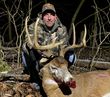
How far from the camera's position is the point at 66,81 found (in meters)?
6.26

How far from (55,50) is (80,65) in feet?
7.78

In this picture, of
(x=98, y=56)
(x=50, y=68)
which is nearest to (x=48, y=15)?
(x=50, y=68)

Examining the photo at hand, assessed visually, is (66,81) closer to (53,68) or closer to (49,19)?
(53,68)

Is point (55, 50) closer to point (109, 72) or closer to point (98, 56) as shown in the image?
point (109, 72)

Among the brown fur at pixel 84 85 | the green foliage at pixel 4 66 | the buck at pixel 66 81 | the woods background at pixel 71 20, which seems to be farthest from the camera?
the woods background at pixel 71 20

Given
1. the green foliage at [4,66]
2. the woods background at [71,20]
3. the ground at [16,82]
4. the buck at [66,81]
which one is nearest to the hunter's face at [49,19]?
the buck at [66,81]

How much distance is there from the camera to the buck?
6484mm

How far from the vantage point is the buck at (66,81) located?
648 centimetres

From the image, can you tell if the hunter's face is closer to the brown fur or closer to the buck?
the buck

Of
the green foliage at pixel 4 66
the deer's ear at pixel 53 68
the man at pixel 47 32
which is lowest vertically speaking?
the green foliage at pixel 4 66

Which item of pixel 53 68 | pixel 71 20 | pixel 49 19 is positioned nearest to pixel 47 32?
pixel 49 19

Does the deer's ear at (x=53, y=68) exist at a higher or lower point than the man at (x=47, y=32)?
lower

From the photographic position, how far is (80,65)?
9258 mm

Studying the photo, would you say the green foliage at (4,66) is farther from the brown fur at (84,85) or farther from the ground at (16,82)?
the brown fur at (84,85)
